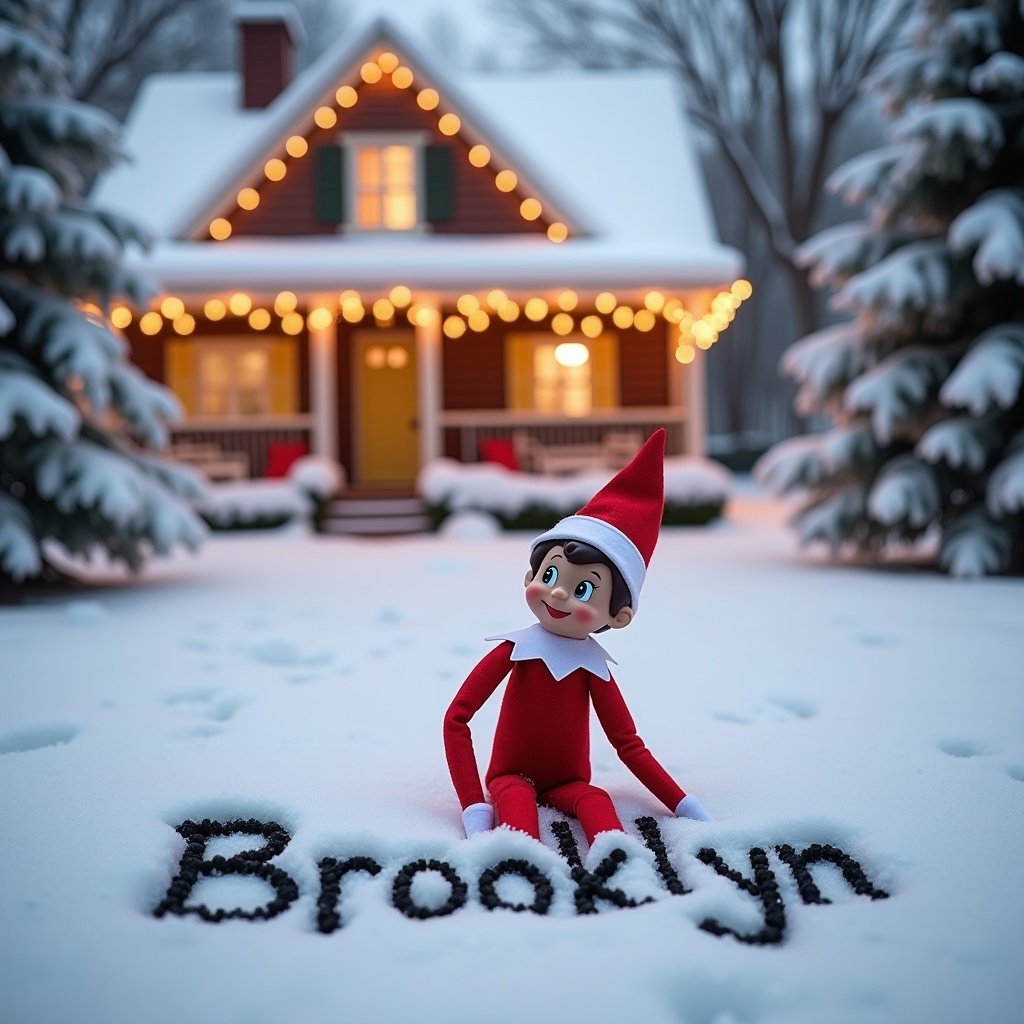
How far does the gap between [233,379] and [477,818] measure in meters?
13.2

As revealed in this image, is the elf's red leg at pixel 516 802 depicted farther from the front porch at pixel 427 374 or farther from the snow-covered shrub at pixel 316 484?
the front porch at pixel 427 374

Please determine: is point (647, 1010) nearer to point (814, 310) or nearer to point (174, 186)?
point (174, 186)

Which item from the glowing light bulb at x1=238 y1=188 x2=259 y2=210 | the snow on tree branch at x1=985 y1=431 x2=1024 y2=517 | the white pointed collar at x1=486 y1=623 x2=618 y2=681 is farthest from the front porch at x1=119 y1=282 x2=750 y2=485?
the white pointed collar at x1=486 y1=623 x2=618 y2=681

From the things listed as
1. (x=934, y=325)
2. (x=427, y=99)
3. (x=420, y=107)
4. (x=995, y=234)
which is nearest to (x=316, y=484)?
(x=420, y=107)

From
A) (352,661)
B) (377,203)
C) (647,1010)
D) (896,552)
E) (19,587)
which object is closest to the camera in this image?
(647,1010)

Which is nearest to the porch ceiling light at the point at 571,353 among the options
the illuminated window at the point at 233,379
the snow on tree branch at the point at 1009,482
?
the illuminated window at the point at 233,379

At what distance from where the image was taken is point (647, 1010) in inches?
67.7

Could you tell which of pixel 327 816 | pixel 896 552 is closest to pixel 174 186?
pixel 896 552

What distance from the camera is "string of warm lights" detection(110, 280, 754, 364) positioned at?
12.9 metres

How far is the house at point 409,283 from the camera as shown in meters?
12.6

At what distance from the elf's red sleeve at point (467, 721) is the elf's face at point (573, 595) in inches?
7.5

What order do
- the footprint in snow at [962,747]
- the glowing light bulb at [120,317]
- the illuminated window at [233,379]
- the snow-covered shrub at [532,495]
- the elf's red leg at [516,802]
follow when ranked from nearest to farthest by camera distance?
the elf's red leg at [516,802] → the footprint in snow at [962,747] → the snow-covered shrub at [532,495] → the glowing light bulb at [120,317] → the illuminated window at [233,379]

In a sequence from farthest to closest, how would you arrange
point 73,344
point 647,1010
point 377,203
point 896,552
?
1. point 377,203
2. point 896,552
3. point 73,344
4. point 647,1010

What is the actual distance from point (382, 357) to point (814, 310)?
10346 mm
